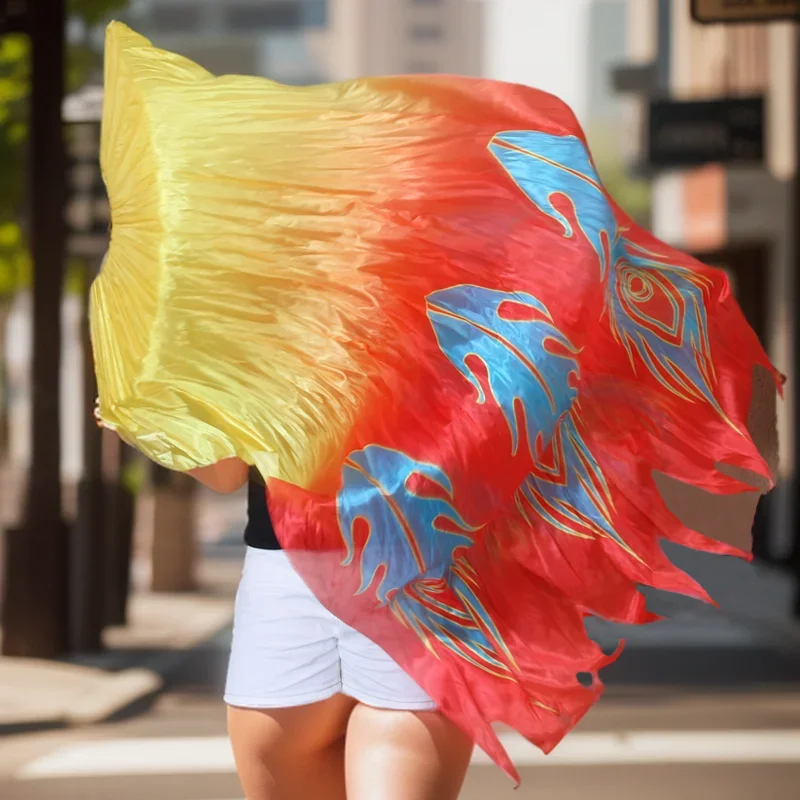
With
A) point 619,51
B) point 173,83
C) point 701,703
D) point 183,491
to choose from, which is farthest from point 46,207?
point 619,51

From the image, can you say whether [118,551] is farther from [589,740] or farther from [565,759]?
[565,759]

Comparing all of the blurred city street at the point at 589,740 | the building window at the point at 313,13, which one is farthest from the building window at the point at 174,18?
the blurred city street at the point at 589,740

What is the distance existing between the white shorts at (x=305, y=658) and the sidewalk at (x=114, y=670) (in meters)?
5.37

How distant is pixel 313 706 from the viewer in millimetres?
2646

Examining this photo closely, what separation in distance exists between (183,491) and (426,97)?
10.9 metres

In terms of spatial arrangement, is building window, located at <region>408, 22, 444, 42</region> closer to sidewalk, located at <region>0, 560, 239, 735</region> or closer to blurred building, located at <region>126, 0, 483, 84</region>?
blurred building, located at <region>126, 0, 483, 84</region>

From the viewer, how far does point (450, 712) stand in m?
2.59

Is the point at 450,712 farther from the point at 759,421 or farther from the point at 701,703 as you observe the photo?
the point at 701,703

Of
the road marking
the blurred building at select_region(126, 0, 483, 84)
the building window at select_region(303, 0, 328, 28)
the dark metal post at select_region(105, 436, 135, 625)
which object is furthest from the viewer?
the blurred building at select_region(126, 0, 483, 84)

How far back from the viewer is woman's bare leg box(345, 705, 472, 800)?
2.56 m

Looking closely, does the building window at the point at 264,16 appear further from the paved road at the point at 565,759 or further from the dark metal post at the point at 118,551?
the paved road at the point at 565,759

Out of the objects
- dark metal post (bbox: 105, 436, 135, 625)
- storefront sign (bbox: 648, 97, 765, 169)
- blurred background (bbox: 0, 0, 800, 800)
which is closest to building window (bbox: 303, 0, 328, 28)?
blurred background (bbox: 0, 0, 800, 800)

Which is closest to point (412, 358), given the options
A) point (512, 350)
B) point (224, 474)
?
point (512, 350)

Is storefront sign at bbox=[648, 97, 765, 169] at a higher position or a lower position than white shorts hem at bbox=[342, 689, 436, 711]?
higher
